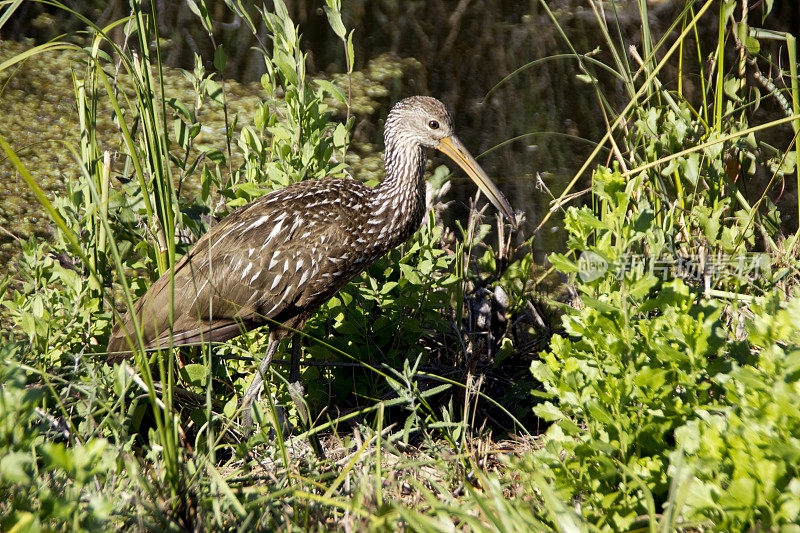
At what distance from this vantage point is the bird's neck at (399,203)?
337 centimetres

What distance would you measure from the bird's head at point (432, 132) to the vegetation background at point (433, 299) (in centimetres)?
16

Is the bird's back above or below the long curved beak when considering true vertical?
below

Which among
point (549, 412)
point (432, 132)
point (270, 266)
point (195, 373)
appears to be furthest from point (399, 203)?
point (549, 412)

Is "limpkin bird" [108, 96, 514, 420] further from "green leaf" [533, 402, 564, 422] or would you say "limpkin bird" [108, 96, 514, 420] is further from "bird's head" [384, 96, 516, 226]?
"green leaf" [533, 402, 564, 422]

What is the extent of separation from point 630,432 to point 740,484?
0.46m

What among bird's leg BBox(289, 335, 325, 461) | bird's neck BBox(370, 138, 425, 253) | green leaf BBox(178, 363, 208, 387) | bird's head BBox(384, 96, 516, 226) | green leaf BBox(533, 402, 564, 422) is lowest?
bird's leg BBox(289, 335, 325, 461)

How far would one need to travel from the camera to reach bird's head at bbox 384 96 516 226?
3641mm

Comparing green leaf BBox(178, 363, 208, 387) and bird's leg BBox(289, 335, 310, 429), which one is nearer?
green leaf BBox(178, 363, 208, 387)

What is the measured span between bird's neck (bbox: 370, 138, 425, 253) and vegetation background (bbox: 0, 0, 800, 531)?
0.48ft

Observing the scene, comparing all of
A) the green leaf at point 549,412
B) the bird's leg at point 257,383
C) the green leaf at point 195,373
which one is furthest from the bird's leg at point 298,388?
the green leaf at point 549,412

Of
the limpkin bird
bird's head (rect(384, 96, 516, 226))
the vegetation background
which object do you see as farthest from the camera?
bird's head (rect(384, 96, 516, 226))

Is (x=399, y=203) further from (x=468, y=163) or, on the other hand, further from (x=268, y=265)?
(x=268, y=265)

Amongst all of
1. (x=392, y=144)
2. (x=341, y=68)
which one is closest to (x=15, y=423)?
(x=392, y=144)

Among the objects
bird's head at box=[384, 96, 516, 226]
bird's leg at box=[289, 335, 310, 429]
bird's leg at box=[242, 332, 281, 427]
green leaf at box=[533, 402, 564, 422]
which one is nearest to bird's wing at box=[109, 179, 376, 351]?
bird's leg at box=[242, 332, 281, 427]
